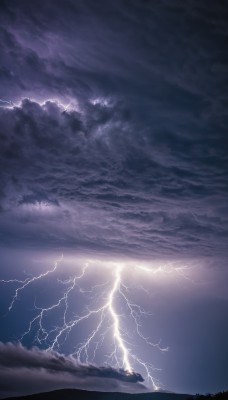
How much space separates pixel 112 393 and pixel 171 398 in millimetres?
22888

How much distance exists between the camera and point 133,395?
10394cm

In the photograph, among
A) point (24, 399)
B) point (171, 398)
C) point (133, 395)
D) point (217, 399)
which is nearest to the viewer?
point (217, 399)

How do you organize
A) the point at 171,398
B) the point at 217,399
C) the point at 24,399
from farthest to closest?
the point at 171,398
the point at 24,399
the point at 217,399

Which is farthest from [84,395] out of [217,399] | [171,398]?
[217,399]

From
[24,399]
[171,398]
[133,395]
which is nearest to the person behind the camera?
[24,399]

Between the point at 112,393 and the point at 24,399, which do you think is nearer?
the point at 24,399

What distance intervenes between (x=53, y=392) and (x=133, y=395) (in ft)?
90.6

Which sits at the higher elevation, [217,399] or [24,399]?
[217,399]

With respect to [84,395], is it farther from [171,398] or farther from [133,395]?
[171,398]

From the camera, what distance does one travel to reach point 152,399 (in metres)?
96.2

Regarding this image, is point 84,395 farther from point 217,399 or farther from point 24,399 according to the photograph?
point 217,399

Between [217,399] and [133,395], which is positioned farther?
[133,395]

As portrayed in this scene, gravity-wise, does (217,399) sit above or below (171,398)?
above

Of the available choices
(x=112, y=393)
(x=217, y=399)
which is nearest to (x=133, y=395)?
(x=112, y=393)
